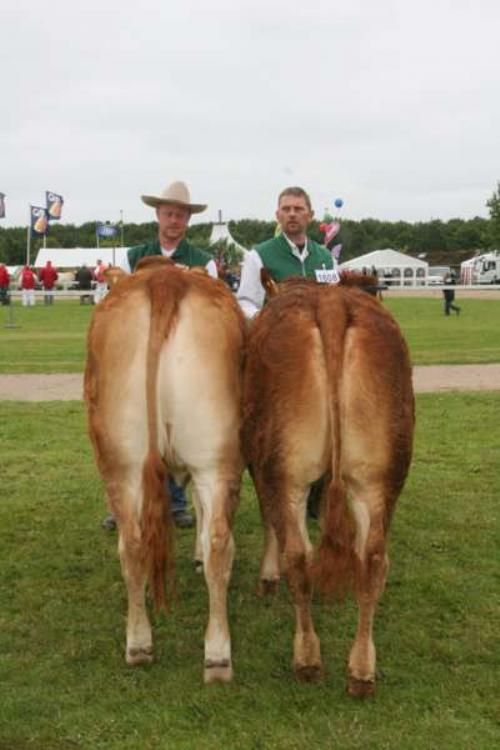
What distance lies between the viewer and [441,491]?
7.88 m

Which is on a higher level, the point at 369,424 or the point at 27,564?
the point at 369,424

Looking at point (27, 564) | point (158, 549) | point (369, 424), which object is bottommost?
point (27, 564)

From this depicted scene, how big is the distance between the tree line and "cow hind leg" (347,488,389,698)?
288 ft

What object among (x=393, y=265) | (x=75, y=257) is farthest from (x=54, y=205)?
(x=393, y=265)

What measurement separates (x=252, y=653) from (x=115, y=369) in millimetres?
1609

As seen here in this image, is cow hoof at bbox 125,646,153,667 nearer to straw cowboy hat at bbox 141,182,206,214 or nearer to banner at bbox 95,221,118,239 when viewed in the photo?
straw cowboy hat at bbox 141,182,206,214

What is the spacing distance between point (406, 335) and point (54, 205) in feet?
143

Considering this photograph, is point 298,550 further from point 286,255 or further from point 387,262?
point 387,262

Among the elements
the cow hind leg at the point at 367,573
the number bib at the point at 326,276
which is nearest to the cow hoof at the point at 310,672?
the cow hind leg at the point at 367,573

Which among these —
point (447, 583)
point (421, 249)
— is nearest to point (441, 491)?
point (447, 583)

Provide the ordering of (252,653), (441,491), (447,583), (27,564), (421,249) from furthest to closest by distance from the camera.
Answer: (421,249)
(441,491)
(27,564)
(447,583)
(252,653)

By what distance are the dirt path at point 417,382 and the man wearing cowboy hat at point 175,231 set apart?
7125 millimetres

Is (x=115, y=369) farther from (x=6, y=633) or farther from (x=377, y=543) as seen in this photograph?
(x=6, y=633)

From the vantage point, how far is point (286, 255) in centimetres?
608
